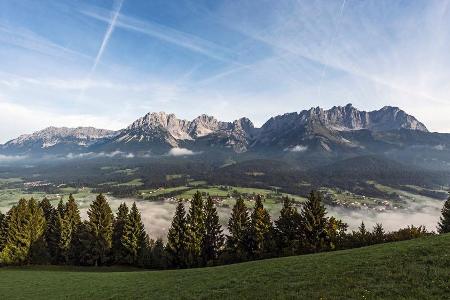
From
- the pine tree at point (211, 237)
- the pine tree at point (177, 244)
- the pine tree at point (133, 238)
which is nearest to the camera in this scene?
the pine tree at point (177, 244)

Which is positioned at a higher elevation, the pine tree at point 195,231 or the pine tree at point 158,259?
the pine tree at point 195,231

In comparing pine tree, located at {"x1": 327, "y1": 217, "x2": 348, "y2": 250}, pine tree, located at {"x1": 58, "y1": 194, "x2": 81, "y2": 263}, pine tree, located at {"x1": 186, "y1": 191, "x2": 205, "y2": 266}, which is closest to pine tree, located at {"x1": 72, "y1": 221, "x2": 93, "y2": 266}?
pine tree, located at {"x1": 58, "y1": 194, "x2": 81, "y2": 263}

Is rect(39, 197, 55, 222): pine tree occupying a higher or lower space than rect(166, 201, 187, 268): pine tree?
higher

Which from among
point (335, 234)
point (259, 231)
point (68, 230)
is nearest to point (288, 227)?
point (259, 231)

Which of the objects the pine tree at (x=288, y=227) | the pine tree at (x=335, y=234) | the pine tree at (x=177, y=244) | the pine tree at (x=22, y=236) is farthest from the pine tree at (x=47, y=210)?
the pine tree at (x=335, y=234)

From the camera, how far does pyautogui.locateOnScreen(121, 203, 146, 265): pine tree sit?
273 feet

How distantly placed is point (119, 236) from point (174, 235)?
16.2 meters

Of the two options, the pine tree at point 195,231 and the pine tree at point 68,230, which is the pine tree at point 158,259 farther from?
the pine tree at point 68,230

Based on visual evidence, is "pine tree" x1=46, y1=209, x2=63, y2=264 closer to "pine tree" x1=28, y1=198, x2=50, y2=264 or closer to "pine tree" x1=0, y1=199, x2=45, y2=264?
"pine tree" x1=28, y1=198, x2=50, y2=264

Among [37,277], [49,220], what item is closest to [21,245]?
[49,220]

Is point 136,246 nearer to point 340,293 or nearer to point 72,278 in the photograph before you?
point 72,278

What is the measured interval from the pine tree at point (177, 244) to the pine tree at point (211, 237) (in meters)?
5.54

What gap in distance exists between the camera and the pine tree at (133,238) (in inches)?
3278

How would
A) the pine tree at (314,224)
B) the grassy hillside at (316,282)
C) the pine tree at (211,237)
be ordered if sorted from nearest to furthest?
the grassy hillside at (316,282) → the pine tree at (314,224) → the pine tree at (211,237)
